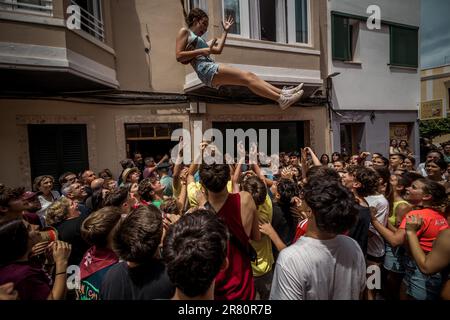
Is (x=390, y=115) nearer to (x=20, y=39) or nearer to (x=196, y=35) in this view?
(x=196, y=35)

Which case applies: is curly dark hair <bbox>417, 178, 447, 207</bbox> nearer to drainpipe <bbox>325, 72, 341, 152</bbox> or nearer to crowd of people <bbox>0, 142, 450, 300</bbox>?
crowd of people <bbox>0, 142, 450, 300</bbox>

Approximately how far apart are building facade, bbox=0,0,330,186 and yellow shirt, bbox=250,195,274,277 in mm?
4385

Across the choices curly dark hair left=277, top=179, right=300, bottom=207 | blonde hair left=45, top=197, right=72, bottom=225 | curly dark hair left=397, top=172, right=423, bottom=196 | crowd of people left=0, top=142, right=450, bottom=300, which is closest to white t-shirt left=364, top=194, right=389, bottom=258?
crowd of people left=0, top=142, right=450, bottom=300

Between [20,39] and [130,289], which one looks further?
[20,39]

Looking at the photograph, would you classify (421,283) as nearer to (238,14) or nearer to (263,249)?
(263,249)

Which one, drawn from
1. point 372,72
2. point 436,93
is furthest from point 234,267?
point 436,93

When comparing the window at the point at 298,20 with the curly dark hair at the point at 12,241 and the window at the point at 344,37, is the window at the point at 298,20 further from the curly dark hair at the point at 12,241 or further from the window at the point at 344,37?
the curly dark hair at the point at 12,241

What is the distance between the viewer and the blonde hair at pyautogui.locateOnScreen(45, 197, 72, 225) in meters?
2.39

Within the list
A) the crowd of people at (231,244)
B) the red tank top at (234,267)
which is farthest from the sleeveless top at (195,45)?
the red tank top at (234,267)

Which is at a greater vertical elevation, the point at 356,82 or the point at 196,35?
the point at 356,82

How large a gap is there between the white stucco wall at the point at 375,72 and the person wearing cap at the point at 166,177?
5942 mm

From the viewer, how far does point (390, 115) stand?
935 cm

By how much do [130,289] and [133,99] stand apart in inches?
244
